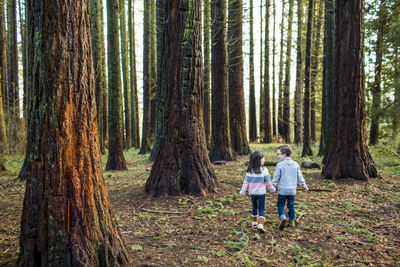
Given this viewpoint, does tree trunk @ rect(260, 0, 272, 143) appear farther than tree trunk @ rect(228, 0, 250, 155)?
Yes

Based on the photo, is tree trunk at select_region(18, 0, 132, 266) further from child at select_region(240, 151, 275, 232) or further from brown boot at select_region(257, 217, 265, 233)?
child at select_region(240, 151, 275, 232)

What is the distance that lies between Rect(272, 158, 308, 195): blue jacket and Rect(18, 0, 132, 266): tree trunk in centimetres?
317

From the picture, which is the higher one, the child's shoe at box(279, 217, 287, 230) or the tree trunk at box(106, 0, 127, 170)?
the tree trunk at box(106, 0, 127, 170)

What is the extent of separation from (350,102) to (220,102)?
5080 mm

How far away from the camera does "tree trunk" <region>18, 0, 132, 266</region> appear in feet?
9.30

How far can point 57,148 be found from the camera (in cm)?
286

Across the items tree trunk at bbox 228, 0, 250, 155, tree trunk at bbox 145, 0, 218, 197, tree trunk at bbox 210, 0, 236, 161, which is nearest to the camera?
tree trunk at bbox 145, 0, 218, 197

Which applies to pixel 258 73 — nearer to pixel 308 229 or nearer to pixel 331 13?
pixel 331 13

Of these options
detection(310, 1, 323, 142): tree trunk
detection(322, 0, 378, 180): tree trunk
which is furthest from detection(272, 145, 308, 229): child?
detection(310, 1, 323, 142): tree trunk

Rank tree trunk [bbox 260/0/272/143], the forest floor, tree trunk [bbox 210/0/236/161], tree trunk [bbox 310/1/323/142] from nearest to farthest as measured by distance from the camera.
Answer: the forest floor
tree trunk [bbox 210/0/236/161]
tree trunk [bbox 310/1/323/142]
tree trunk [bbox 260/0/272/143]

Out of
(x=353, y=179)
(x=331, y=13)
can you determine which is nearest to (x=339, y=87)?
(x=353, y=179)

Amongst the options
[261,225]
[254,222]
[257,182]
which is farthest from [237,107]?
[261,225]

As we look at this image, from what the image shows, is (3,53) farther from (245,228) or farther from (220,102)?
(245,228)

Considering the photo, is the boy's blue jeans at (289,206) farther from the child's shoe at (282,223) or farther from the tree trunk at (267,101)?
the tree trunk at (267,101)
